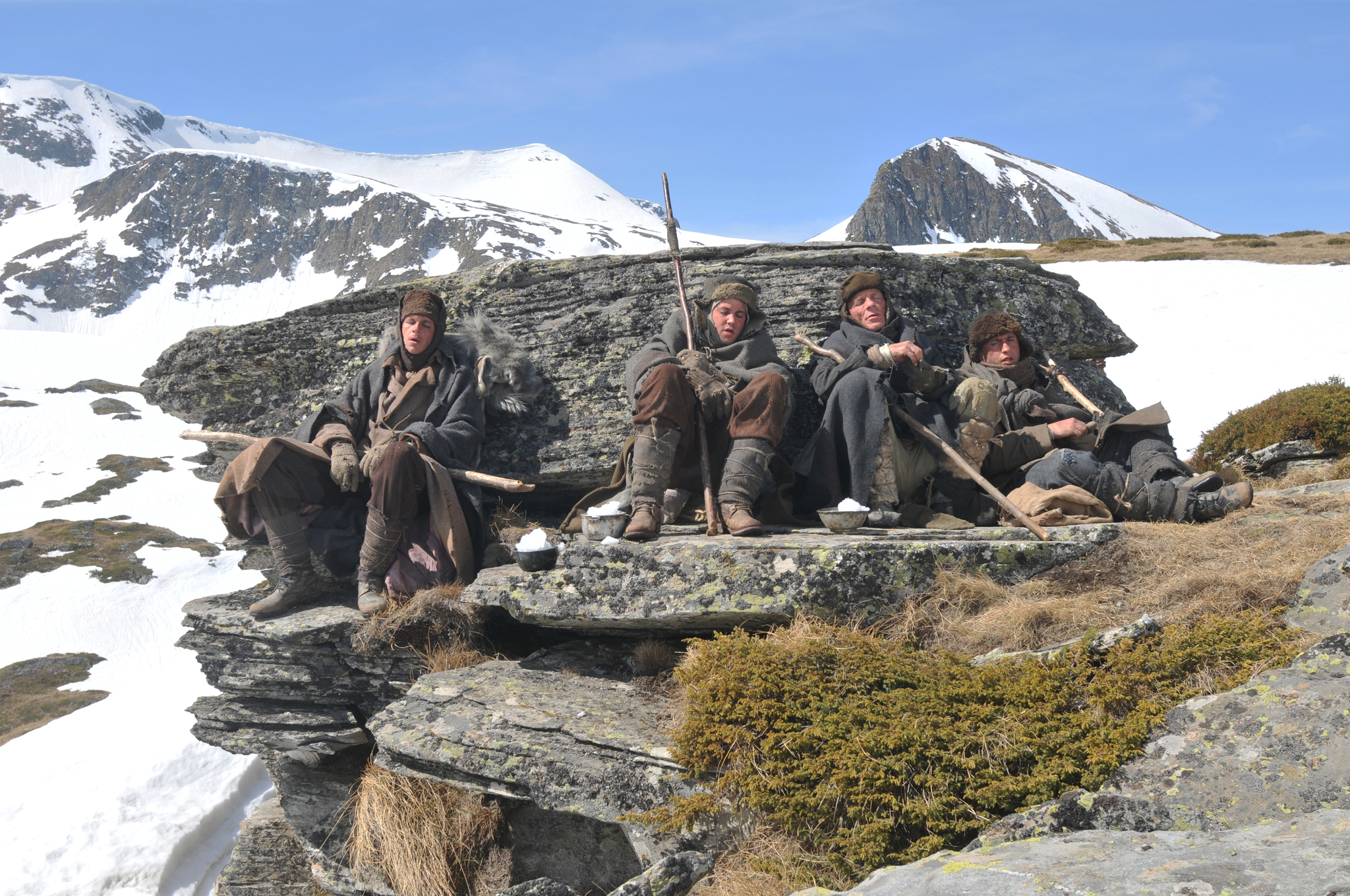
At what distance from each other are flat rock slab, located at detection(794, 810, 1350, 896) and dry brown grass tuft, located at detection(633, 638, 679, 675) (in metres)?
2.82

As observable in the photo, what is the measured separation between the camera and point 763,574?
17.1ft

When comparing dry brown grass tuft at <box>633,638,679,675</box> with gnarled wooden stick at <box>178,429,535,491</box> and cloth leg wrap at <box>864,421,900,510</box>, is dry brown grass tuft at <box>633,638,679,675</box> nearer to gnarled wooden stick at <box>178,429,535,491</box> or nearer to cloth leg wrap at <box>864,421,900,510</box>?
gnarled wooden stick at <box>178,429,535,491</box>

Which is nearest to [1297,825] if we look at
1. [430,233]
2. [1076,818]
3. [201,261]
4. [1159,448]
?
[1076,818]

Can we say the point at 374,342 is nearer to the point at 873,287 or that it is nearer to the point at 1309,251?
the point at 873,287

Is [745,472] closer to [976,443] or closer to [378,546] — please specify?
[976,443]

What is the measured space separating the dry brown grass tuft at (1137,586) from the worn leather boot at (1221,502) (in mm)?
178

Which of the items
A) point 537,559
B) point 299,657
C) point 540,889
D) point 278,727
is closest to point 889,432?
point 537,559

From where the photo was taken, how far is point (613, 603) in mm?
5500

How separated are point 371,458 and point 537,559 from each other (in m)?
1.82

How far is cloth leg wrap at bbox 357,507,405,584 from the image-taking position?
647 centimetres

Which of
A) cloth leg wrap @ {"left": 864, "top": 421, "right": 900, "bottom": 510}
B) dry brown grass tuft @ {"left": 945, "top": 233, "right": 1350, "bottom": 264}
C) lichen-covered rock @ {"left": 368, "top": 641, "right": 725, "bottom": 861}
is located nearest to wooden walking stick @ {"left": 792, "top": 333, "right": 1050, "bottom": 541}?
cloth leg wrap @ {"left": 864, "top": 421, "right": 900, "bottom": 510}

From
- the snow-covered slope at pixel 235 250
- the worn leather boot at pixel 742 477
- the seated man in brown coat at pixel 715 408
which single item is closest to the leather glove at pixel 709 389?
the seated man in brown coat at pixel 715 408

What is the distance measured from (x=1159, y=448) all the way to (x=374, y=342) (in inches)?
301

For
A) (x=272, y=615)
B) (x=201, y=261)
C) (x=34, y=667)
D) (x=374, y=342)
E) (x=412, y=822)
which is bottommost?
(x=34, y=667)
